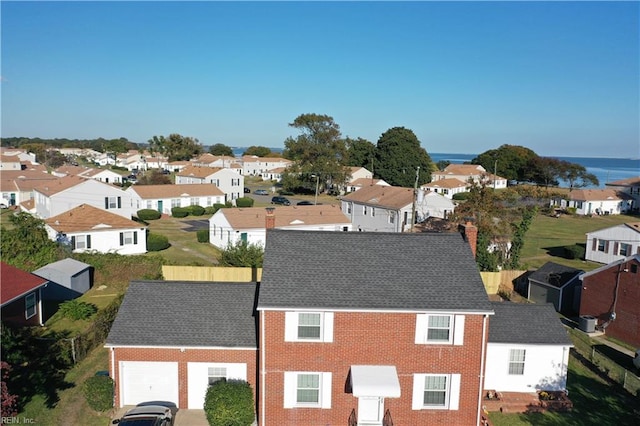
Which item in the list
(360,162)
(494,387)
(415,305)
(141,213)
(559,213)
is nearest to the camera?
(415,305)

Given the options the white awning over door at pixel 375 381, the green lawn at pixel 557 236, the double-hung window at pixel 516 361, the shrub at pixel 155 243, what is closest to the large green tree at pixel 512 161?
the green lawn at pixel 557 236

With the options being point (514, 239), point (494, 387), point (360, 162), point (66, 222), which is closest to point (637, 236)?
point (514, 239)

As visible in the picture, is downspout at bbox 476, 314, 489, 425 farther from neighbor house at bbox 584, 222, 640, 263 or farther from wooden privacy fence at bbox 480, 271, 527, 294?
neighbor house at bbox 584, 222, 640, 263

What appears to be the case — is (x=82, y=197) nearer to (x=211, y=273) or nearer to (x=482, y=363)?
(x=211, y=273)

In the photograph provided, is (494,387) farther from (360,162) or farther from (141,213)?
(360,162)

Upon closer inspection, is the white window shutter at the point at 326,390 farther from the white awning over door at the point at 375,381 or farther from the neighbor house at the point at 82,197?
the neighbor house at the point at 82,197
